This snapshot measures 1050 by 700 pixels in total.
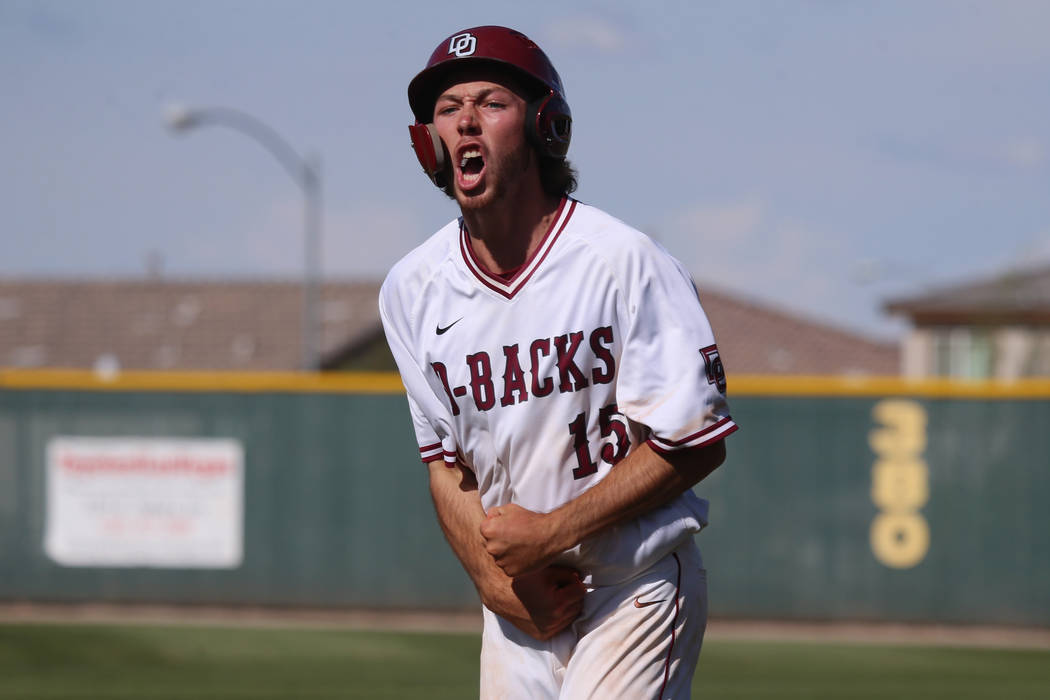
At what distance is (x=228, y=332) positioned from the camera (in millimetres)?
38500

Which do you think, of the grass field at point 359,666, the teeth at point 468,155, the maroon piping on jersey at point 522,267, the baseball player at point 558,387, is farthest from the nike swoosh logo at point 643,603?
the grass field at point 359,666

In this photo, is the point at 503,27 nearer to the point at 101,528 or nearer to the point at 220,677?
the point at 220,677

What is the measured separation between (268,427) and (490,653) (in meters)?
9.61

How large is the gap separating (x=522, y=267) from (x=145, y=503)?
34.1 ft

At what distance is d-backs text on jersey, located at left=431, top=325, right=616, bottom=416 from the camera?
3.06 meters

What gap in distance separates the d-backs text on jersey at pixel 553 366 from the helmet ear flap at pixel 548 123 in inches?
17.7

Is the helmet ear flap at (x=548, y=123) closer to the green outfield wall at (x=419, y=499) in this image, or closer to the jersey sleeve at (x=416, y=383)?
the jersey sleeve at (x=416, y=383)

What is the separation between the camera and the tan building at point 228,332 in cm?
3722

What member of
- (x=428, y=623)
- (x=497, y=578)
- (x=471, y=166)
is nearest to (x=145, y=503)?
(x=428, y=623)

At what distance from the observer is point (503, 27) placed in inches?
124

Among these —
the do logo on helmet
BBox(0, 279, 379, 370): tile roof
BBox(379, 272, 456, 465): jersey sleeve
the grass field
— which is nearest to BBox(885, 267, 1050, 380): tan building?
BBox(0, 279, 379, 370): tile roof

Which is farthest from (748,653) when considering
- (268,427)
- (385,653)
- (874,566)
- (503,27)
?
(503,27)

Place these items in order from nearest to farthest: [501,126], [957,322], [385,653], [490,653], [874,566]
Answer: [501,126] → [490,653] → [385,653] → [874,566] → [957,322]

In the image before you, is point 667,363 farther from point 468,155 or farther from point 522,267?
point 468,155
